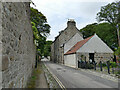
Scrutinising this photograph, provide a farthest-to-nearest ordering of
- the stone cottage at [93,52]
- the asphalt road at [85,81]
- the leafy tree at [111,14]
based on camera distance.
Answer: the leafy tree at [111,14]
the stone cottage at [93,52]
the asphalt road at [85,81]

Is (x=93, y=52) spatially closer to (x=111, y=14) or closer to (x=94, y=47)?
(x=94, y=47)

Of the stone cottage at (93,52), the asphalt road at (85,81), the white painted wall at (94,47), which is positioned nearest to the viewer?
the asphalt road at (85,81)

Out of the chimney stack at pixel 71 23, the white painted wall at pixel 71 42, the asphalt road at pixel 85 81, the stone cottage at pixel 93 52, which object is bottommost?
the asphalt road at pixel 85 81

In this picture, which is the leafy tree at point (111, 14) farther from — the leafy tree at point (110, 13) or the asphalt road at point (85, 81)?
the asphalt road at point (85, 81)

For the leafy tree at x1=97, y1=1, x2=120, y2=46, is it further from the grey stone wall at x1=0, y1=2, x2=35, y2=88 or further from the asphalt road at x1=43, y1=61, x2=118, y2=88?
the grey stone wall at x1=0, y1=2, x2=35, y2=88

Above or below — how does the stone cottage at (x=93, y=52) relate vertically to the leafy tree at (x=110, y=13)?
below

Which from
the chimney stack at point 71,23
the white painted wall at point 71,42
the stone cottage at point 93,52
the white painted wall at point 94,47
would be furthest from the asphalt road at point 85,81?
the chimney stack at point 71,23

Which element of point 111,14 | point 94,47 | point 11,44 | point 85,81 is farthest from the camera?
point 111,14

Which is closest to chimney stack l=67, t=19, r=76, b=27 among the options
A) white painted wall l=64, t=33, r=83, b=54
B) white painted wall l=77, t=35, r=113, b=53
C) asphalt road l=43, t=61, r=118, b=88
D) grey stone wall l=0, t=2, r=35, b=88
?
white painted wall l=64, t=33, r=83, b=54

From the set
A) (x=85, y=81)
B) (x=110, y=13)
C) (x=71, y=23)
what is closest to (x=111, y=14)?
(x=110, y=13)

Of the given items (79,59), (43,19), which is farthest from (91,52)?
(43,19)

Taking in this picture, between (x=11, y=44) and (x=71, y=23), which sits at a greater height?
(x=71, y=23)

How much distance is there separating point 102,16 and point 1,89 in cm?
2925

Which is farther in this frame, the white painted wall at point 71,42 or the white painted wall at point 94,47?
the white painted wall at point 71,42
